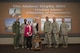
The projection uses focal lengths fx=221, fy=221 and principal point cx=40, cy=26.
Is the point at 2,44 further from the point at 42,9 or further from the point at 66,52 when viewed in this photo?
the point at 66,52

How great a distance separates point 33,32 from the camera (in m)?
12.0

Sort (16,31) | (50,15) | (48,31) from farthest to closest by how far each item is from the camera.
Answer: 1. (50,15)
2. (48,31)
3. (16,31)

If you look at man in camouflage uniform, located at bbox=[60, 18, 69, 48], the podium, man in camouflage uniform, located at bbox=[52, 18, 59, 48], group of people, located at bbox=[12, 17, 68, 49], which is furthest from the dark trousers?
man in camouflage uniform, located at bbox=[60, 18, 69, 48]

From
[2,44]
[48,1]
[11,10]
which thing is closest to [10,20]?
[11,10]

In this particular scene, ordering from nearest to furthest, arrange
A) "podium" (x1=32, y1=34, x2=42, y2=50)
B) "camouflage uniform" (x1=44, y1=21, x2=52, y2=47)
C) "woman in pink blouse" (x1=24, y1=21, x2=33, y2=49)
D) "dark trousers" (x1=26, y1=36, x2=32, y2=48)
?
"podium" (x1=32, y1=34, x2=42, y2=50), "woman in pink blouse" (x1=24, y1=21, x2=33, y2=49), "dark trousers" (x1=26, y1=36, x2=32, y2=48), "camouflage uniform" (x1=44, y1=21, x2=52, y2=47)

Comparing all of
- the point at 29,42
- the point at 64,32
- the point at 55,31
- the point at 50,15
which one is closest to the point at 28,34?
the point at 29,42

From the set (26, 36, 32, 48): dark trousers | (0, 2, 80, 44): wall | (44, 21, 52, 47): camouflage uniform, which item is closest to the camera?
(26, 36, 32, 48): dark trousers

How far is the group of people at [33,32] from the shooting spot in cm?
1161

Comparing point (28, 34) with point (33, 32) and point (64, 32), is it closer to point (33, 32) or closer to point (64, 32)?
point (33, 32)

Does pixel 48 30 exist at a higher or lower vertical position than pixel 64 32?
higher

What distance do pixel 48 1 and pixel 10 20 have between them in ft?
8.49

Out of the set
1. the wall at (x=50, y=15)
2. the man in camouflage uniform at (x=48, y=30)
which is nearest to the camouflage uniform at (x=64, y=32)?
the man in camouflage uniform at (x=48, y=30)

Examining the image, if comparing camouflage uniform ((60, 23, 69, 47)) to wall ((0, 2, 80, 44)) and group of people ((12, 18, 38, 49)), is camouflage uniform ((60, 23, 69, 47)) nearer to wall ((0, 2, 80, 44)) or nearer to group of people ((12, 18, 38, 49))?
wall ((0, 2, 80, 44))

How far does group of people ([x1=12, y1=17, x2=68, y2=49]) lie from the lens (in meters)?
11.6
